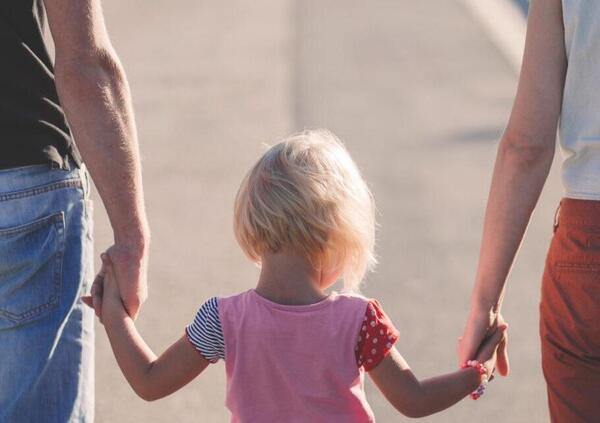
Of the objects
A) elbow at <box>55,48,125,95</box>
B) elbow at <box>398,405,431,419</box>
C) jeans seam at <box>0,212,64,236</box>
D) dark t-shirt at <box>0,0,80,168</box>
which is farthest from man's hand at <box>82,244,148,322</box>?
elbow at <box>398,405,431,419</box>

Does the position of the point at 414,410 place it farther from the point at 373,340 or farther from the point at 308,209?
the point at 308,209

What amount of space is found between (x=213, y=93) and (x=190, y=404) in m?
5.66

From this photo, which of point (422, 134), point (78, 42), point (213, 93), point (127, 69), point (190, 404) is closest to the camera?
point (78, 42)

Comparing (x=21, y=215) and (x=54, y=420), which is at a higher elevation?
(x=21, y=215)

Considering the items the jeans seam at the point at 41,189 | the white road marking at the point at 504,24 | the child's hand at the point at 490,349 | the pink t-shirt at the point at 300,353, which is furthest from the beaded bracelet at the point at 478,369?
the white road marking at the point at 504,24

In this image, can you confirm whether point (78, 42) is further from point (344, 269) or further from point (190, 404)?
point (190, 404)

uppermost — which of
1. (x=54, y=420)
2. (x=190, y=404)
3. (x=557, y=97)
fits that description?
(x=557, y=97)

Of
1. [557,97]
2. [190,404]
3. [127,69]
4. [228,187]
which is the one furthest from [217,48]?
[557,97]

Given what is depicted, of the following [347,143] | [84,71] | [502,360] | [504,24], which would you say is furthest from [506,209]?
[504,24]

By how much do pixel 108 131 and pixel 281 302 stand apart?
21.0 inches

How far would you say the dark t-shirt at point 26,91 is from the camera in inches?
107

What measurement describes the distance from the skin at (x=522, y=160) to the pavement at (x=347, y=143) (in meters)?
2.04

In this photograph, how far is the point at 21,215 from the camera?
2760mm

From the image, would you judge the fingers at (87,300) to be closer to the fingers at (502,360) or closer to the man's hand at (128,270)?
the man's hand at (128,270)
